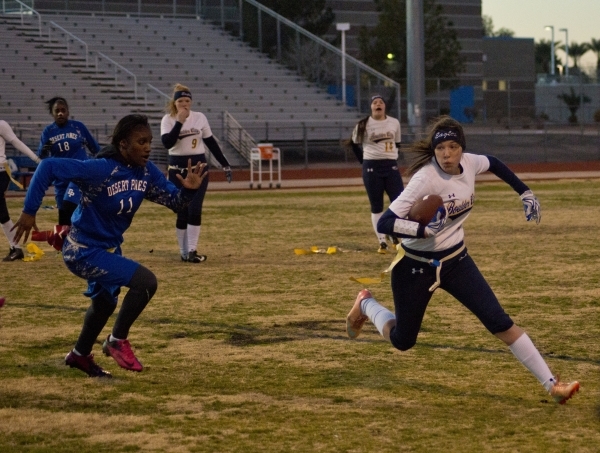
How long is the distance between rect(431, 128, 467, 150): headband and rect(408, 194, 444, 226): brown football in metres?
0.43

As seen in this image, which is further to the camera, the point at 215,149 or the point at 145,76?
the point at 145,76

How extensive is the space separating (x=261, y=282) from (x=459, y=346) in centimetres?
420

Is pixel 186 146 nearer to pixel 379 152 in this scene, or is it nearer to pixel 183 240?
pixel 183 240

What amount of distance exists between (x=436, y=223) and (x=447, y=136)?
0.61 metres

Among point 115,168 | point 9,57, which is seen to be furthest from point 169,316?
point 9,57

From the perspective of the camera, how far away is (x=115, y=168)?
23.2 feet

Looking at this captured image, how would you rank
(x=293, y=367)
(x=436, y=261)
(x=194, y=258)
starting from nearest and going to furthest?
(x=436, y=261), (x=293, y=367), (x=194, y=258)

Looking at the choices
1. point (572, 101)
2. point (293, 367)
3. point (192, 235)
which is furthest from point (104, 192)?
point (572, 101)

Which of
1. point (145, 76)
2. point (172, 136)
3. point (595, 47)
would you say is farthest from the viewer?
point (595, 47)

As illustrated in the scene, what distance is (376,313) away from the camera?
24.5ft

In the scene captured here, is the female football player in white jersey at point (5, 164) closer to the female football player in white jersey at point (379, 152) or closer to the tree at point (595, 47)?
the female football player in white jersey at point (379, 152)

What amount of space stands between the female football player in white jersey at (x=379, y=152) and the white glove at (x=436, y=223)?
8.55 meters

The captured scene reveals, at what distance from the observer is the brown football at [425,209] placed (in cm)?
631

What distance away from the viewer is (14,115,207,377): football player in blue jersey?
278 inches
